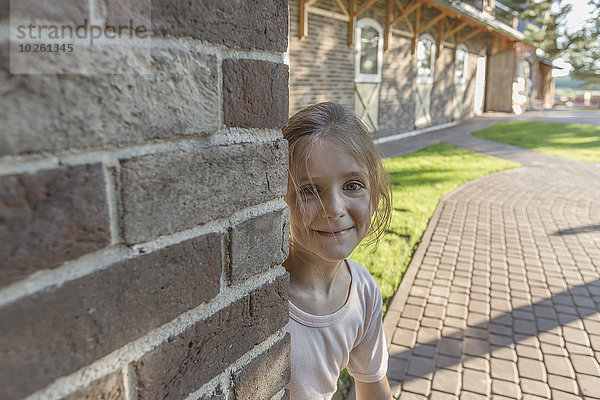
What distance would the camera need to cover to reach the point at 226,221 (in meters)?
0.76

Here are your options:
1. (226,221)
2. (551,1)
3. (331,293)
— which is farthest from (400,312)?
(551,1)

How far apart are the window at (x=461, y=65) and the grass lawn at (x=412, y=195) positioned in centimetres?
696

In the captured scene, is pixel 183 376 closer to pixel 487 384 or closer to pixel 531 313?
pixel 487 384

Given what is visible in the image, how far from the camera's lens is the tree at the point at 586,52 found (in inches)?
1181

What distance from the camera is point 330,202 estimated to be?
50.4 inches

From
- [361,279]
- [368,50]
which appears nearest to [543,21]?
[368,50]

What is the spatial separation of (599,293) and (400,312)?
1.96 m

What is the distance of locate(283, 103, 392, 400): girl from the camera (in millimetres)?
1297

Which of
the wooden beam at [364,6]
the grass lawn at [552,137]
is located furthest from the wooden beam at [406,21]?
the grass lawn at [552,137]

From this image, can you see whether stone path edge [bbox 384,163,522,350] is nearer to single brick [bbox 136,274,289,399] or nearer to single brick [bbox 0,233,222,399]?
single brick [bbox 136,274,289,399]

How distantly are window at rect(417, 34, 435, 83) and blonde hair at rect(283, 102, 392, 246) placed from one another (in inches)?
559

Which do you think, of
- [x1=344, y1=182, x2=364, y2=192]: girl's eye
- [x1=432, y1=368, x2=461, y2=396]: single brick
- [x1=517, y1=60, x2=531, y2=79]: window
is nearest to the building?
[x1=517, y1=60, x2=531, y2=79]: window

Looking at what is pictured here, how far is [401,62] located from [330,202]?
13453 millimetres

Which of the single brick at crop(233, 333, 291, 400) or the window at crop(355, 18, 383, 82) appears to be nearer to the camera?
the single brick at crop(233, 333, 291, 400)
